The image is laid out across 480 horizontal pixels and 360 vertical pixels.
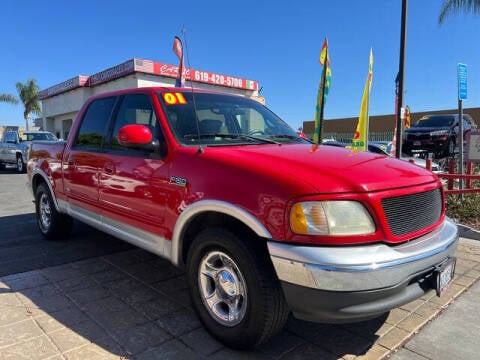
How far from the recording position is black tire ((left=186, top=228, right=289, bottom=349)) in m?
2.36

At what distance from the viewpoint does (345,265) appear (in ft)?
6.89

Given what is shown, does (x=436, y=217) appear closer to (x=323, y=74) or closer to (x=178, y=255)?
(x=178, y=255)

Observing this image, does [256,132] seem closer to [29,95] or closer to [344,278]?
[344,278]

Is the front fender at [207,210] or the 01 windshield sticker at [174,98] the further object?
the 01 windshield sticker at [174,98]

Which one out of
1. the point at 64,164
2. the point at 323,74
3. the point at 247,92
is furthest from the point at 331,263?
the point at 247,92

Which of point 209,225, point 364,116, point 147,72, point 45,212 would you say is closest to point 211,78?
point 147,72

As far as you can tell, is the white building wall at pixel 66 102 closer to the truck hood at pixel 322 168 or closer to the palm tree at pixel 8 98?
the palm tree at pixel 8 98

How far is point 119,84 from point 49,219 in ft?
64.1

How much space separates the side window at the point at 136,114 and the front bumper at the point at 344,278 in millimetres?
1659

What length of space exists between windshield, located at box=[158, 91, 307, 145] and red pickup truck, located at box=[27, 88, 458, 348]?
1 cm

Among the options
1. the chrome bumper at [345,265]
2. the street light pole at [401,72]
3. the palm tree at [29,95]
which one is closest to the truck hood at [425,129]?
the street light pole at [401,72]

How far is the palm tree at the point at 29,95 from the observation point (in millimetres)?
43656

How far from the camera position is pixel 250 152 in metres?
2.79

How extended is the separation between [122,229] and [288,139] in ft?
5.77
